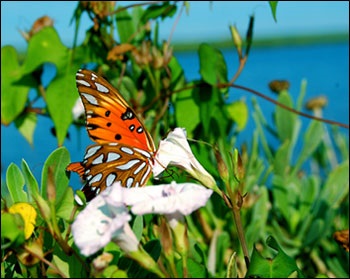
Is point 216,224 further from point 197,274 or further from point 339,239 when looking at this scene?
point 197,274

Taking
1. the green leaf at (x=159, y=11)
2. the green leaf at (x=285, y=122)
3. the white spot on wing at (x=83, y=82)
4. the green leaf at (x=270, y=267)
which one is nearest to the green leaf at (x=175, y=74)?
the green leaf at (x=159, y=11)

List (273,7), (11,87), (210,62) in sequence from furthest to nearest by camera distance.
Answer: (11,87) < (210,62) < (273,7)

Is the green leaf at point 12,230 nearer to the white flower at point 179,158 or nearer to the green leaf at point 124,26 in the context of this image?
the white flower at point 179,158

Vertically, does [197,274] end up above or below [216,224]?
above

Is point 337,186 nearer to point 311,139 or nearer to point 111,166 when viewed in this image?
point 311,139

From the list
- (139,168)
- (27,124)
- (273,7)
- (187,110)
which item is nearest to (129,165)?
(139,168)

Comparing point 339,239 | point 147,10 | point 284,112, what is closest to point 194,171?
point 339,239
